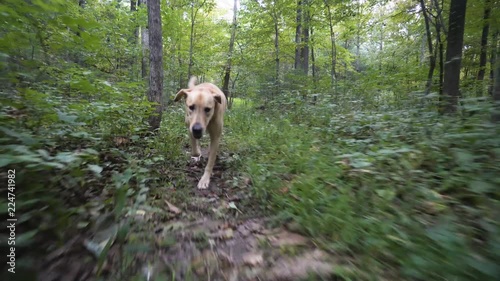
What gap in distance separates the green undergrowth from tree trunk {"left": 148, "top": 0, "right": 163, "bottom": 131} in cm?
312

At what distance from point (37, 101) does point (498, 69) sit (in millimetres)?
4337

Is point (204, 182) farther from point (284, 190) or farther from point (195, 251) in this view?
point (195, 251)

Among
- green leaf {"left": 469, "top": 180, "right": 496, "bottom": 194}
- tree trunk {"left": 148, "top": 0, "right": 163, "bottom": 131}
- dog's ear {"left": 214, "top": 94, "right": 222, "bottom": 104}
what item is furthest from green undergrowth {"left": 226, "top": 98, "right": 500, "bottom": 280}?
tree trunk {"left": 148, "top": 0, "right": 163, "bottom": 131}

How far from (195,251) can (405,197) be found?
1756 mm

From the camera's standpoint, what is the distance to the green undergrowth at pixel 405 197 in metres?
1.36

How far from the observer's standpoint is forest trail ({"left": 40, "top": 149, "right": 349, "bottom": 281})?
4.67ft

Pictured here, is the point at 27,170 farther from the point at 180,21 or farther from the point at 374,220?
the point at 180,21

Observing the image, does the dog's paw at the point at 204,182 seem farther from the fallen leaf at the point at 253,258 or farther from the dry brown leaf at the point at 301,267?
the dry brown leaf at the point at 301,267

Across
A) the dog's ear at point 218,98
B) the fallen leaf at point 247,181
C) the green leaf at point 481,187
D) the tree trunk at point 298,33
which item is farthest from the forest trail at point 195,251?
the tree trunk at point 298,33

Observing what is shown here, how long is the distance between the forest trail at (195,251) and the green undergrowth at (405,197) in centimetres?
20

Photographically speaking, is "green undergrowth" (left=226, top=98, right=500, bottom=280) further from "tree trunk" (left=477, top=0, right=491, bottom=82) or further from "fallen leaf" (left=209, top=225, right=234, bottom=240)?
"tree trunk" (left=477, top=0, right=491, bottom=82)

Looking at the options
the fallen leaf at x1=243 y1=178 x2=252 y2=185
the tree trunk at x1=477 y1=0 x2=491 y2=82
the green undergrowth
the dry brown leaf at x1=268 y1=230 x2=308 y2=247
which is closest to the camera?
the green undergrowth

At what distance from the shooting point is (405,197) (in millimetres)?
2023

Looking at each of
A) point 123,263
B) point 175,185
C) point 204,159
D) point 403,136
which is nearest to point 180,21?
point 204,159
